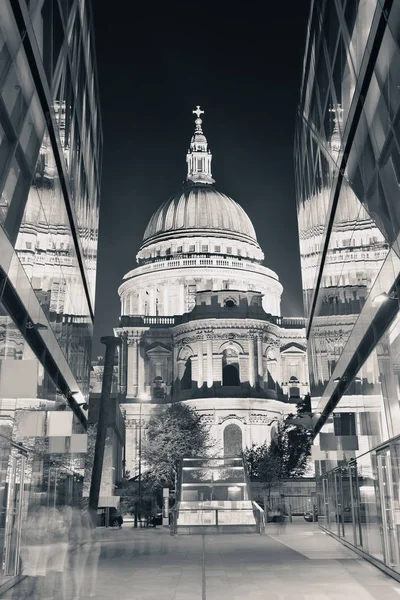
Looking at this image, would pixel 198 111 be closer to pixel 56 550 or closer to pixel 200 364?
pixel 200 364

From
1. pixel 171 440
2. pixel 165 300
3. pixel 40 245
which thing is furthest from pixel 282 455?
pixel 40 245

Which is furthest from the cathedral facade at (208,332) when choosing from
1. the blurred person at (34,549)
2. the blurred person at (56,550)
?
the blurred person at (34,549)

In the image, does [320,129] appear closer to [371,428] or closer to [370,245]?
[370,245]

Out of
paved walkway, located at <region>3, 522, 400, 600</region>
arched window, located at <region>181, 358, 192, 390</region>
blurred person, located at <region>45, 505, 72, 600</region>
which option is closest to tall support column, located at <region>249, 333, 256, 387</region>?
arched window, located at <region>181, 358, 192, 390</region>

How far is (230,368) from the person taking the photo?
8812 cm

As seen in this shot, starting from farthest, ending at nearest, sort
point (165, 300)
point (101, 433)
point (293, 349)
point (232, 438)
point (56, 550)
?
point (165, 300) < point (293, 349) < point (232, 438) < point (101, 433) < point (56, 550)

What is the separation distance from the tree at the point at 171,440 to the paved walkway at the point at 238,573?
43811 millimetres

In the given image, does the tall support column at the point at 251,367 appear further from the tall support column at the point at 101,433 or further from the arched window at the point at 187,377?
the tall support column at the point at 101,433

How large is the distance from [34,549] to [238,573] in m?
4.51

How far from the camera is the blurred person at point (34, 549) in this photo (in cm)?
1236

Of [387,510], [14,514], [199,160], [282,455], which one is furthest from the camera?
[199,160]

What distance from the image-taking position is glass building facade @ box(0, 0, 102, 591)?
12273 millimetres

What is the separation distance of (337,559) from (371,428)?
386 cm

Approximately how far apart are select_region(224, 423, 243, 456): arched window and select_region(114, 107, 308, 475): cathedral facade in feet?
0.37
